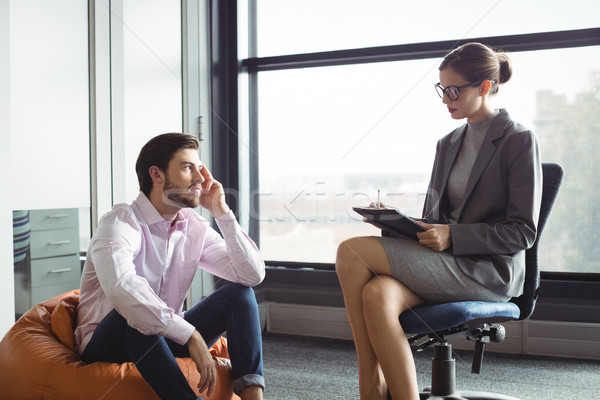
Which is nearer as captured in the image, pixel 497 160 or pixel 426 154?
pixel 497 160

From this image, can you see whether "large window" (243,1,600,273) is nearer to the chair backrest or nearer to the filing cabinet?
the chair backrest

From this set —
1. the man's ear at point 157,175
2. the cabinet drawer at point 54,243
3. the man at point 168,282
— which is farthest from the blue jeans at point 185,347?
the cabinet drawer at point 54,243

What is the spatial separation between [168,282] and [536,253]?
1.21m

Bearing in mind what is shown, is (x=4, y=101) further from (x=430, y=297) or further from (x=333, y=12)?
(x=333, y=12)

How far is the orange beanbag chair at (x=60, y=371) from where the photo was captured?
60.2 inches

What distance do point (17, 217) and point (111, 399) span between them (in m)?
0.86

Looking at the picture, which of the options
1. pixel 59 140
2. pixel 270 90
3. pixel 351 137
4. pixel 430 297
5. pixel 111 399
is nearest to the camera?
pixel 111 399

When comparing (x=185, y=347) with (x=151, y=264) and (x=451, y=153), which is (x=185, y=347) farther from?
(x=451, y=153)

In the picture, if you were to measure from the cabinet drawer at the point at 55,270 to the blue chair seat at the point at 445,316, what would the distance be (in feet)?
4.68

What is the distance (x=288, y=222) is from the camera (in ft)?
11.1

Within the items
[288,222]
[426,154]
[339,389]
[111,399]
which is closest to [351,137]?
[426,154]

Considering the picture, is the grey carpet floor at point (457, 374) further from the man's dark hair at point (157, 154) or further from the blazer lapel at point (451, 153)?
the man's dark hair at point (157, 154)

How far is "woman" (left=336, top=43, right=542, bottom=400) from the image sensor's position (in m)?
1.57

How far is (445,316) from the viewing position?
1.56 metres
